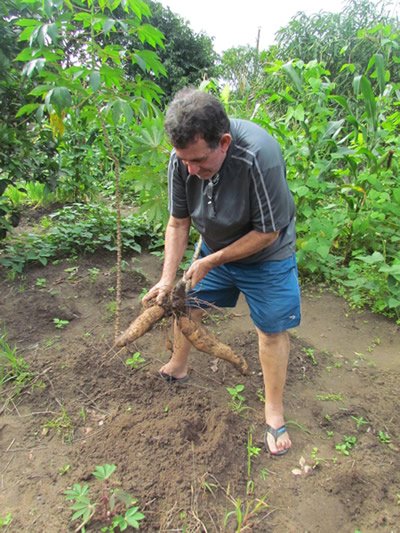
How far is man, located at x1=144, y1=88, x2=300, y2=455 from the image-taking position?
143cm

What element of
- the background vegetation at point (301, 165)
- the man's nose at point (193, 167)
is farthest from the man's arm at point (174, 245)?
the background vegetation at point (301, 165)

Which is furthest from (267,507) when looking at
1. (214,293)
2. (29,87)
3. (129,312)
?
(29,87)

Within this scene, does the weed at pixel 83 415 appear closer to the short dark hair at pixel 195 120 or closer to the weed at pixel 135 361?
the weed at pixel 135 361

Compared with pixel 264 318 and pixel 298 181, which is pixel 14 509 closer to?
pixel 264 318

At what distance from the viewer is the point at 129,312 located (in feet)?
9.46

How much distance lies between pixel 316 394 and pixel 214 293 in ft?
2.76

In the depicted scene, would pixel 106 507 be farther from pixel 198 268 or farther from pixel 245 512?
pixel 198 268

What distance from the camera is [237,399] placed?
2154 millimetres

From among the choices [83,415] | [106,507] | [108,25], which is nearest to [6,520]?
[106,507]

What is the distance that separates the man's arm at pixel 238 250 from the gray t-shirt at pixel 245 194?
0.04 metres

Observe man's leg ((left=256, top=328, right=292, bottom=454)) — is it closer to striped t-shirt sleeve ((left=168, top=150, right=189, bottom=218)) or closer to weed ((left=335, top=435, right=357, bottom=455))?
weed ((left=335, top=435, right=357, bottom=455))

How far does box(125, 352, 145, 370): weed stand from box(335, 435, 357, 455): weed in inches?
45.1

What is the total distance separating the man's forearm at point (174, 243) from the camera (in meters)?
1.94

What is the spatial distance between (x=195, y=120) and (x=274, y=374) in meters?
1.14
